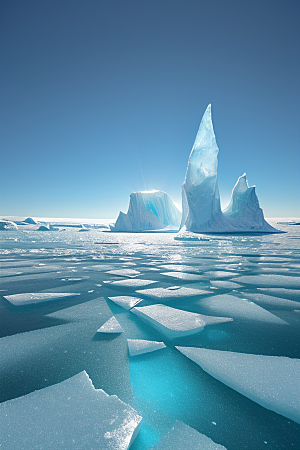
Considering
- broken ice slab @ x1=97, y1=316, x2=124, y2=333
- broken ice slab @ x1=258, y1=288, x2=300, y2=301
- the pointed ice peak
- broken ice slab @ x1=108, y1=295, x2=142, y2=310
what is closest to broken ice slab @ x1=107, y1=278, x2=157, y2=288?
broken ice slab @ x1=108, y1=295, x2=142, y2=310

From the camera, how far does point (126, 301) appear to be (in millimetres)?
3115

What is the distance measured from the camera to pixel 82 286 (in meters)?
4.01

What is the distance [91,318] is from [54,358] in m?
0.80

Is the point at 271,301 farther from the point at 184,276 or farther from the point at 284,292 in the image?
the point at 184,276

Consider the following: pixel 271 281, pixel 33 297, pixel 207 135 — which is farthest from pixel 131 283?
pixel 207 135

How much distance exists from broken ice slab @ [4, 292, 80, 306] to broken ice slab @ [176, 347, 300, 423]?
2.27m

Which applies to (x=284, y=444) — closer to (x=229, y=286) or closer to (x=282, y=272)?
(x=229, y=286)

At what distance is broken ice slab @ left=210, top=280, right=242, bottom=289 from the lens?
397 cm

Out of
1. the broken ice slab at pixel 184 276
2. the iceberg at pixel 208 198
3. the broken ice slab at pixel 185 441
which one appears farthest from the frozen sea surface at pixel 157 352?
the iceberg at pixel 208 198

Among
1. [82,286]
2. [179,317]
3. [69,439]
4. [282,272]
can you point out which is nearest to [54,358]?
[69,439]

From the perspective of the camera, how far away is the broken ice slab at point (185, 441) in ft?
3.40

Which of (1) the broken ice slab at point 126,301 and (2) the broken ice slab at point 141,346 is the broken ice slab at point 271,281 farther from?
(2) the broken ice slab at point 141,346

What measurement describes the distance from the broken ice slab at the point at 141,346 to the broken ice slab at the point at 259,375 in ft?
0.74

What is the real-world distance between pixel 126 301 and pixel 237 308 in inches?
61.8
